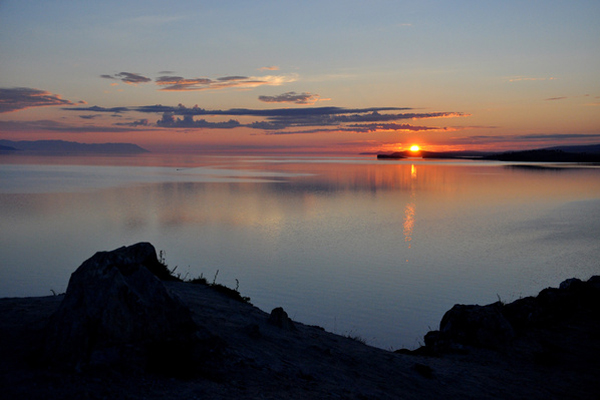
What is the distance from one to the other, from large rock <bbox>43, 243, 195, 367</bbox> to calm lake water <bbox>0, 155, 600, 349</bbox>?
897cm

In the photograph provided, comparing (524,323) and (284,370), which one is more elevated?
(284,370)

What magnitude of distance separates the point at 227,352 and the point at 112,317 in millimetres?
2256

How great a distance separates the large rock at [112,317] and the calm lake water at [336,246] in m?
8.97

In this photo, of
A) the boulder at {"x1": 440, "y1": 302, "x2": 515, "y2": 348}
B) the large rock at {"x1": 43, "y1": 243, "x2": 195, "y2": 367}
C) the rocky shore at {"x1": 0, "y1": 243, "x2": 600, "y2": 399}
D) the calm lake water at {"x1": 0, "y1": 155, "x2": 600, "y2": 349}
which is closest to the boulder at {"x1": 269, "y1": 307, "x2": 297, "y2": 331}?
the rocky shore at {"x1": 0, "y1": 243, "x2": 600, "y2": 399}

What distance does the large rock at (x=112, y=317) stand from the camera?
6.89m

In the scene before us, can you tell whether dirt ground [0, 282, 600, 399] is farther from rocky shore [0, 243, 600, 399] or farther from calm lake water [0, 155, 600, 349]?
calm lake water [0, 155, 600, 349]

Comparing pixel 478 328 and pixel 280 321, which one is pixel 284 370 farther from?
pixel 478 328

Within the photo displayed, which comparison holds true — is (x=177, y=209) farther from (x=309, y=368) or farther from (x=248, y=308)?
(x=309, y=368)

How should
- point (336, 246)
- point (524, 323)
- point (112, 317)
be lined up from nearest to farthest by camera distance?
point (112, 317)
point (524, 323)
point (336, 246)

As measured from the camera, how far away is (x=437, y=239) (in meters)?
31.8

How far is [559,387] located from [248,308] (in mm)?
7564

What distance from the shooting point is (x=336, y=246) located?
94.9 ft

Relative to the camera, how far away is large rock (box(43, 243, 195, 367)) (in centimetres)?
689

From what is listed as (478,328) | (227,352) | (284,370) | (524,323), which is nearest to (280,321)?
(284,370)
